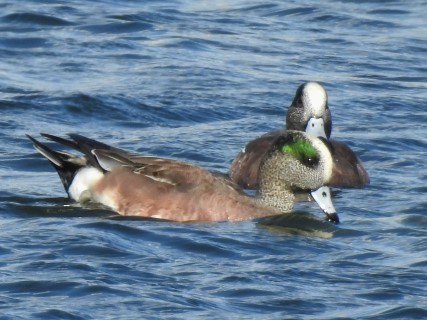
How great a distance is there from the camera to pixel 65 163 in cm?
1021

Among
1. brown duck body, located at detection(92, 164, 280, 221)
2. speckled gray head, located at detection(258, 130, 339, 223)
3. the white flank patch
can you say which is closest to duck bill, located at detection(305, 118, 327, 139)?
speckled gray head, located at detection(258, 130, 339, 223)

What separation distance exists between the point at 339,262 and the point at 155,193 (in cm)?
159

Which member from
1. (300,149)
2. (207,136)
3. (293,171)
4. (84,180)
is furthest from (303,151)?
(207,136)

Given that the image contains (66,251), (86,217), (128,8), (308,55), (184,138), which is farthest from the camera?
(128,8)

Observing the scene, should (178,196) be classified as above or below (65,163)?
below

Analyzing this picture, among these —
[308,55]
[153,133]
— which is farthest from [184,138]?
[308,55]

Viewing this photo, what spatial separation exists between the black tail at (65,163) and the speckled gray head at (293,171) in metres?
1.25

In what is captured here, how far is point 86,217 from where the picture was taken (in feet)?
32.2

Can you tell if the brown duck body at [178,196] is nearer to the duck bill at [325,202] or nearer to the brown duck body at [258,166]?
the duck bill at [325,202]

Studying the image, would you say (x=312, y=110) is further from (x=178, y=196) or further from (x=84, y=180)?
(x=84, y=180)

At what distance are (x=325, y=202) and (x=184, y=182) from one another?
955 millimetres

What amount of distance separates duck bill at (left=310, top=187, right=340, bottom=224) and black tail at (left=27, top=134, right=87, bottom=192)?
157cm

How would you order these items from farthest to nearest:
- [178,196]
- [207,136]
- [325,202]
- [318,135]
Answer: [207,136] < [318,135] < [325,202] < [178,196]

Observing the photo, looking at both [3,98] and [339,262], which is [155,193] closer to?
[339,262]
